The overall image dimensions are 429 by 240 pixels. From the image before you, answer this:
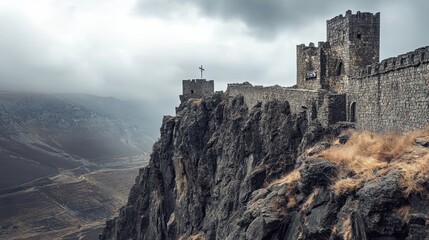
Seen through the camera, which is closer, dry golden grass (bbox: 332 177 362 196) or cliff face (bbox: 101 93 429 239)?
cliff face (bbox: 101 93 429 239)

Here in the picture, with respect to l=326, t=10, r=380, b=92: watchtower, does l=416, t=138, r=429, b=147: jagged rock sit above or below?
below

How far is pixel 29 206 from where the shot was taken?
160 m

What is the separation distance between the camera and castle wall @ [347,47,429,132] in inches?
1014

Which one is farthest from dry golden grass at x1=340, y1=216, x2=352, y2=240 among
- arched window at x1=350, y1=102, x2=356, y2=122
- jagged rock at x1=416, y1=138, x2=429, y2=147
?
arched window at x1=350, y1=102, x2=356, y2=122

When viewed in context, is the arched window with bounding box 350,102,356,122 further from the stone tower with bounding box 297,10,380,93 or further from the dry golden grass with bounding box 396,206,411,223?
the dry golden grass with bounding box 396,206,411,223

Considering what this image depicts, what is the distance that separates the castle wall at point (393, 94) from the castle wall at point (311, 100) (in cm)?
107

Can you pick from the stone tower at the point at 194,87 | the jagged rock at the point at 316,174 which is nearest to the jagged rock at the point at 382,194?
the jagged rock at the point at 316,174

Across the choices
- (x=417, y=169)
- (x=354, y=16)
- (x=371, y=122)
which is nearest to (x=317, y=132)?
(x=371, y=122)

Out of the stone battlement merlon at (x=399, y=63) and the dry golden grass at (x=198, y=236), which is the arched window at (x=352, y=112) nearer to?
the stone battlement merlon at (x=399, y=63)

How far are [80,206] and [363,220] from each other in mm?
159567

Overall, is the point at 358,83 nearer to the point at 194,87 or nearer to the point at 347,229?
the point at 347,229

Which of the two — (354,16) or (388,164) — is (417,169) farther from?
(354,16)

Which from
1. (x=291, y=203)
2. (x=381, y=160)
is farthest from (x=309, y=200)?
(x=381, y=160)

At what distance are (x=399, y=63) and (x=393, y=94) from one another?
2.08 m
